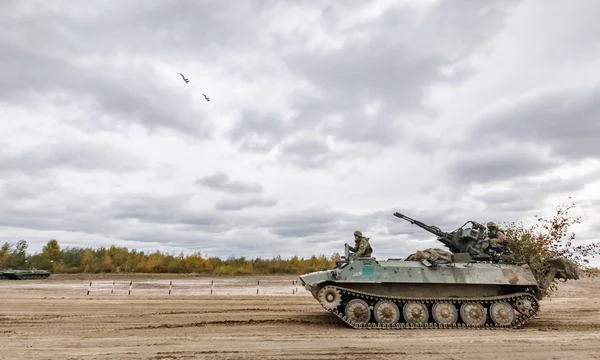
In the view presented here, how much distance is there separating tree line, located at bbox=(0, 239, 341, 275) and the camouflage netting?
32244 millimetres

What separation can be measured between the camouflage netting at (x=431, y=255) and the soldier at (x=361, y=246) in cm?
165

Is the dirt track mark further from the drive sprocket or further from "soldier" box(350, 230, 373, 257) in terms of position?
"soldier" box(350, 230, 373, 257)

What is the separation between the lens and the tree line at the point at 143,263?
48.7 metres

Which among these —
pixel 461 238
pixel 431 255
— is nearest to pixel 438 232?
pixel 461 238

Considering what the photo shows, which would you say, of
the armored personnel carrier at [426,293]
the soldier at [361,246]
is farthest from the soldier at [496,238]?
the soldier at [361,246]

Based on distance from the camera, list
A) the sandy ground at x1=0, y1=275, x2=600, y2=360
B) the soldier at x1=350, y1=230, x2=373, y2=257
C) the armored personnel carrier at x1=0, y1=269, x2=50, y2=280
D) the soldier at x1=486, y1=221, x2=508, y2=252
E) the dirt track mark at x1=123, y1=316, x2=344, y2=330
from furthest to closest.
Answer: the armored personnel carrier at x1=0, y1=269, x2=50, y2=280 < the soldier at x1=486, y1=221, x2=508, y2=252 < the soldier at x1=350, y1=230, x2=373, y2=257 < the dirt track mark at x1=123, y1=316, x2=344, y2=330 < the sandy ground at x1=0, y1=275, x2=600, y2=360

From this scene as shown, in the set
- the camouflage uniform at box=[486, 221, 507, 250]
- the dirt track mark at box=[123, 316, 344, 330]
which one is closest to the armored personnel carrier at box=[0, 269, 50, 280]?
the dirt track mark at box=[123, 316, 344, 330]

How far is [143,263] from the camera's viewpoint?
166 ft

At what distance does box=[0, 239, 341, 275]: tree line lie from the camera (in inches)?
1917

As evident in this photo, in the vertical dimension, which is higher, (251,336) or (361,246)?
(361,246)

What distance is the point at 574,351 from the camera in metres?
9.92

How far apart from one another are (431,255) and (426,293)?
1428mm

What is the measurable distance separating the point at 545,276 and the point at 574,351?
5668 millimetres

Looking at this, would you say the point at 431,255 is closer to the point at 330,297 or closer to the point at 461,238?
the point at 461,238
